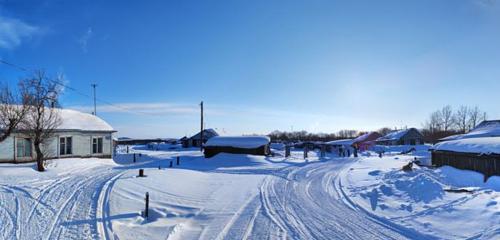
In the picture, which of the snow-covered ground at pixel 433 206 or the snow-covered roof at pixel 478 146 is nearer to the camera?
the snow-covered ground at pixel 433 206

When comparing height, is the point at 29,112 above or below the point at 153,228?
above

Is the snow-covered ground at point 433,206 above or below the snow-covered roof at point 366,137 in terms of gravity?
below

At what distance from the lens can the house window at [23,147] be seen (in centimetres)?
2669

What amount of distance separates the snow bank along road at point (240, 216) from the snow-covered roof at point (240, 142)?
67.4ft

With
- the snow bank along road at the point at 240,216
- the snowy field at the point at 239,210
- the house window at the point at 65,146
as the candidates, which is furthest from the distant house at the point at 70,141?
the snow bank along road at the point at 240,216

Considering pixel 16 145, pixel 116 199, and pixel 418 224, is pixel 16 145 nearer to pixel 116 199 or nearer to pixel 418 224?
pixel 116 199

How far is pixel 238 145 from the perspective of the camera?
37.6 metres

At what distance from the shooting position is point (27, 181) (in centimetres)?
1791

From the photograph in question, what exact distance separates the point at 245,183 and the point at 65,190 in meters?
→ 8.43

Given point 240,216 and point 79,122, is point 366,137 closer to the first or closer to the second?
point 79,122

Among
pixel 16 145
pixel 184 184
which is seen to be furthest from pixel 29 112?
pixel 184 184

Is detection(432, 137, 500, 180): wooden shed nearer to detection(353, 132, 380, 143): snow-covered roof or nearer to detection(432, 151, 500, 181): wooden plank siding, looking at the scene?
detection(432, 151, 500, 181): wooden plank siding

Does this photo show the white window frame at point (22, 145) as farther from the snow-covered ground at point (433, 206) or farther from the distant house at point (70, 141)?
the snow-covered ground at point (433, 206)

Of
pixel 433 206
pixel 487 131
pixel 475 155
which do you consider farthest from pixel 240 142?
pixel 433 206
